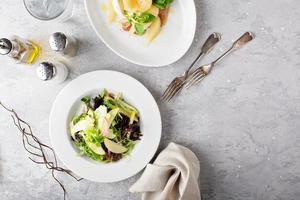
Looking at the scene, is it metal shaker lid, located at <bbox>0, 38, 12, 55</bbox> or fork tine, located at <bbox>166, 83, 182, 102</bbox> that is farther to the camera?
fork tine, located at <bbox>166, 83, 182, 102</bbox>

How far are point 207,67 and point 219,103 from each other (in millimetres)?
137

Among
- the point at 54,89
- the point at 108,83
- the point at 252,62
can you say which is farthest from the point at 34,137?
the point at 252,62

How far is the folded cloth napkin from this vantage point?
1444mm

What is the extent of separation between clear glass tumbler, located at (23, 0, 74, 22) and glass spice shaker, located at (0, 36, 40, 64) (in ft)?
0.36

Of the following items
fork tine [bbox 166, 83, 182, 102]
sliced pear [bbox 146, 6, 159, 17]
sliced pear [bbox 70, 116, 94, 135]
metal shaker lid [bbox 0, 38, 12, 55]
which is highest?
sliced pear [bbox 146, 6, 159, 17]

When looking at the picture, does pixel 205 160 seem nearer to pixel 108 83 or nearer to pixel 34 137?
pixel 108 83

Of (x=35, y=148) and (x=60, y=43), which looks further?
(x=35, y=148)

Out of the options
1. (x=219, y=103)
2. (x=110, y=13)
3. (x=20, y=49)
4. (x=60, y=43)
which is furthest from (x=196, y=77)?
(x=20, y=49)

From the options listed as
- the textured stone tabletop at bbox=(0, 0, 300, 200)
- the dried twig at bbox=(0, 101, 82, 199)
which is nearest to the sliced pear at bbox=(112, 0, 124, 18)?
the textured stone tabletop at bbox=(0, 0, 300, 200)

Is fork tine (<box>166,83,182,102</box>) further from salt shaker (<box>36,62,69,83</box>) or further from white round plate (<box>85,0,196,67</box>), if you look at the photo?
salt shaker (<box>36,62,69,83</box>)

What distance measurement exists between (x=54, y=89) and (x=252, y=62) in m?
0.70

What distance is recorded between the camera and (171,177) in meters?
1.48

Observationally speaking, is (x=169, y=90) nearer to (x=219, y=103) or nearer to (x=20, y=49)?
(x=219, y=103)

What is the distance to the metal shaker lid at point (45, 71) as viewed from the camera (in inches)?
57.5
